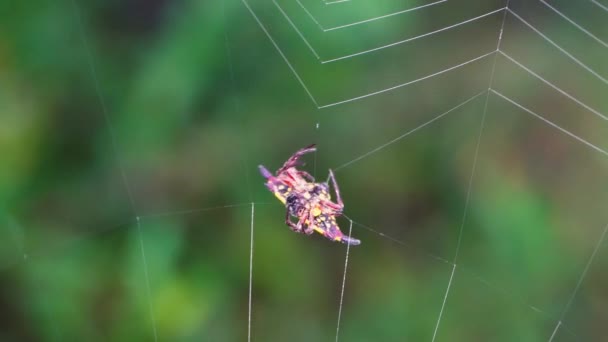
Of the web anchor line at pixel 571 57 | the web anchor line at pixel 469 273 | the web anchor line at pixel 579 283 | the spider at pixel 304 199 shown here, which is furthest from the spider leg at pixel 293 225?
the web anchor line at pixel 571 57

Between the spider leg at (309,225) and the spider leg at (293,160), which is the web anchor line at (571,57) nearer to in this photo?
the spider leg at (293,160)

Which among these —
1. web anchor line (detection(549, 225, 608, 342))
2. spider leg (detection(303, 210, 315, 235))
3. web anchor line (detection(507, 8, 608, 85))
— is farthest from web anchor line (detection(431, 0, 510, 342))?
spider leg (detection(303, 210, 315, 235))

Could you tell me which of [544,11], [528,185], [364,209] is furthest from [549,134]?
[364,209]

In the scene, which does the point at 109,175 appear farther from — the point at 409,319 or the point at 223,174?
the point at 409,319

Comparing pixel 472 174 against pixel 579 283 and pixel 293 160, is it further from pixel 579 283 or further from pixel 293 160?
pixel 293 160

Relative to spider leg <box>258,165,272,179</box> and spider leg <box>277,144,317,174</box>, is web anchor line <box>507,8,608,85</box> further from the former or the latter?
spider leg <box>258,165,272,179</box>
